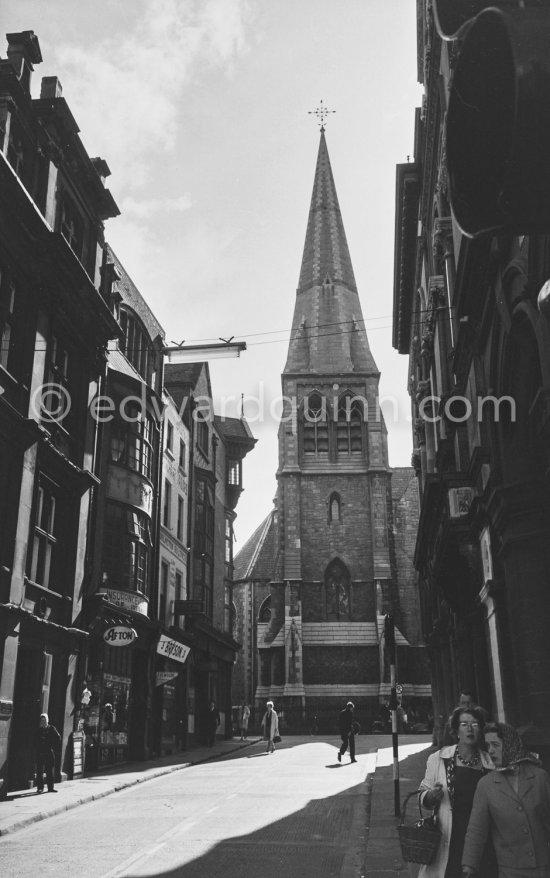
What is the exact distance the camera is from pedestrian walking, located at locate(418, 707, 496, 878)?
532 cm

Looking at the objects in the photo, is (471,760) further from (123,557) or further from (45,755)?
(123,557)

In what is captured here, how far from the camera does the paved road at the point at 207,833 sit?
8.80 m

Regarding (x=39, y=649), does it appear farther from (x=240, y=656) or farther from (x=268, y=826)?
(x=240, y=656)

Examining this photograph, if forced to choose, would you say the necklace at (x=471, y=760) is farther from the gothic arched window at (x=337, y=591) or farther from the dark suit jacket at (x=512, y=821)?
the gothic arched window at (x=337, y=591)

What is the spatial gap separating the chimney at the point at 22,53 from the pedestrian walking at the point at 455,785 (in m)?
18.4

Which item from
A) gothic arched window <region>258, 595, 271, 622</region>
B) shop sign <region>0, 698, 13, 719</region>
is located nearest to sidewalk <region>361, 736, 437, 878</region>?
shop sign <region>0, 698, 13, 719</region>

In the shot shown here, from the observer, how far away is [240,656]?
6362 cm

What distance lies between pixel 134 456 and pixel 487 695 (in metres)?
13.2

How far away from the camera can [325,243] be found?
65562 mm

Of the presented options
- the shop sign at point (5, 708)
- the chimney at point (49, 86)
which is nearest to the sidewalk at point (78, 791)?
the shop sign at point (5, 708)

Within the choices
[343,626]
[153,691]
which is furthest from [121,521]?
[343,626]

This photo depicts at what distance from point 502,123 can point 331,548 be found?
52.0 meters

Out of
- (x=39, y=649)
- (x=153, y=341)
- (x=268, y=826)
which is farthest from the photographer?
(x=153, y=341)

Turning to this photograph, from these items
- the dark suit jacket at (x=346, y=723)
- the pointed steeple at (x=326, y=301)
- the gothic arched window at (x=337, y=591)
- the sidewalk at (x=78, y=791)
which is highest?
the pointed steeple at (x=326, y=301)
